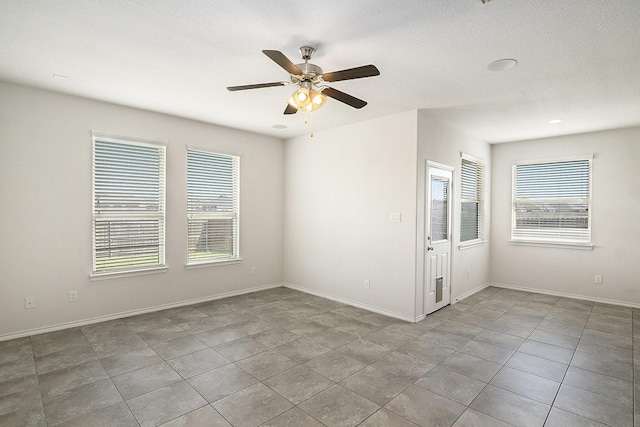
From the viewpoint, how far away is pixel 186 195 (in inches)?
188

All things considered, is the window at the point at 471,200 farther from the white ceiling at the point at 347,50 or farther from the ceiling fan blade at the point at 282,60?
the ceiling fan blade at the point at 282,60

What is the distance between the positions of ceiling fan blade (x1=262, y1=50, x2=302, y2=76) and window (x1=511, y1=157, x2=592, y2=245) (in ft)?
16.9

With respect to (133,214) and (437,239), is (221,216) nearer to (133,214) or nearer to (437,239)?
(133,214)

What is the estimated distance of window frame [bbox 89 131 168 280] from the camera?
13.0ft

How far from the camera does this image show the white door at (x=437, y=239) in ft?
14.2

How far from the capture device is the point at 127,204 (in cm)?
423

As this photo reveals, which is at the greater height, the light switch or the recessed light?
the recessed light

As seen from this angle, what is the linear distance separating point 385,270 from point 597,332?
2.52 m

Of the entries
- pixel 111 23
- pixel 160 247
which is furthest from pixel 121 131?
pixel 111 23

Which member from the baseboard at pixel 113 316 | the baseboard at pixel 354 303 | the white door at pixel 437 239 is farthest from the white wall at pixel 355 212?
the baseboard at pixel 113 316

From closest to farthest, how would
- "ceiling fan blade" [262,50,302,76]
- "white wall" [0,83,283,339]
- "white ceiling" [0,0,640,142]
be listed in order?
"ceiling fan blade" [262,50,302,76], "white ceiling" [0,0,640,142], "white wall" [0,83,283,339]

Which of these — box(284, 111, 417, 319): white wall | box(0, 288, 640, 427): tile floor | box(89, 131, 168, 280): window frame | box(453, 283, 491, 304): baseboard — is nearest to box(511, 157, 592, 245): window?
box(453, 283, 491, 304): baseboard

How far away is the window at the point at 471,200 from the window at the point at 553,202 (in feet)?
2.20

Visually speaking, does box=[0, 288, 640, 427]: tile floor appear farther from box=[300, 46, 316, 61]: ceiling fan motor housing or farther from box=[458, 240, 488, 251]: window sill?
box=[300, 46, 316, 61]: ceiling fan motor housing
